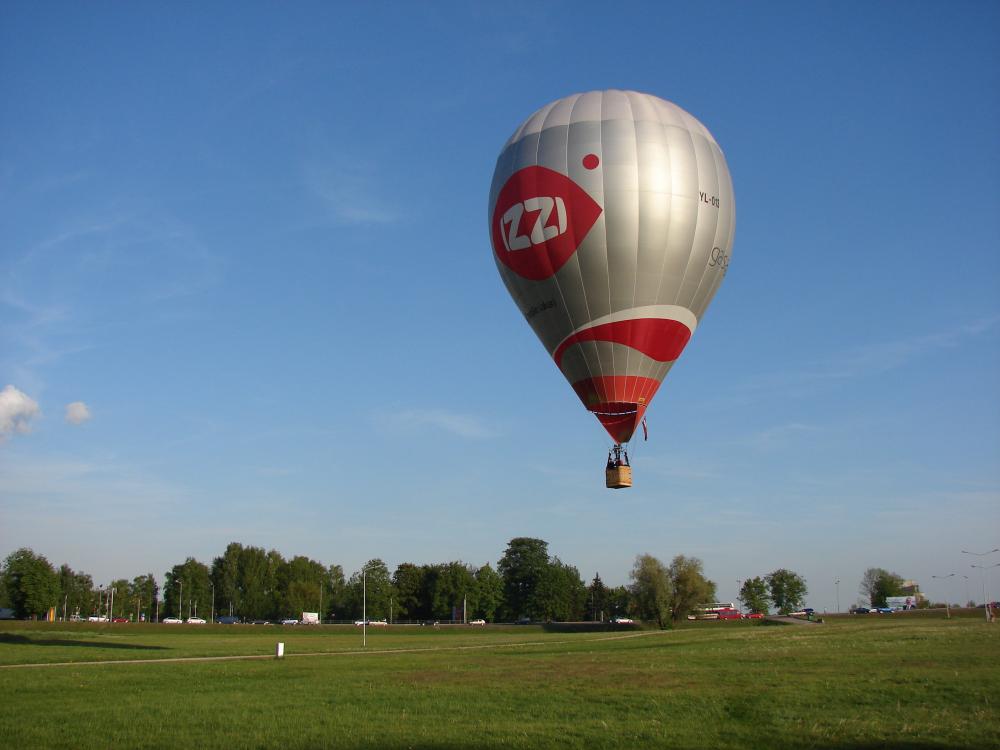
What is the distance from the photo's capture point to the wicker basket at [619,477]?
34000mm

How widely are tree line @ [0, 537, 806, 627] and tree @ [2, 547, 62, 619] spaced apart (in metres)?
0.14

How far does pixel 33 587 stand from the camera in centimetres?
12650

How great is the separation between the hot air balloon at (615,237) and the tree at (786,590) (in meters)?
169

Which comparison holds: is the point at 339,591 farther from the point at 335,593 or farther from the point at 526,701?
the point at 526,701

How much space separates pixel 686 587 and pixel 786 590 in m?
86.5

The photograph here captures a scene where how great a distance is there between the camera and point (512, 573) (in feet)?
515

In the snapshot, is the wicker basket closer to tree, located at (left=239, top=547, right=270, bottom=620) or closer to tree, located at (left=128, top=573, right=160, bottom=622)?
tree, located at (left=239, top=547, right=270, bottom=620)

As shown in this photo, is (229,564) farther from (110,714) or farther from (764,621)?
(110,714)

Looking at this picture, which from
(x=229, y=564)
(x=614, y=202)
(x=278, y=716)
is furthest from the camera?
(x=229, y=564)

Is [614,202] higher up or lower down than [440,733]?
higher up

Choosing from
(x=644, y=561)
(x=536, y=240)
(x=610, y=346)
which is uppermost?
(x=536, y=240)

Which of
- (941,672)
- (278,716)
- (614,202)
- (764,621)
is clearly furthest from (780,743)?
(764,621)

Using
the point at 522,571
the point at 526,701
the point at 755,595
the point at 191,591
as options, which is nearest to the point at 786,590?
the point at 755,595

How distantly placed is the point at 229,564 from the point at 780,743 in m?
157
